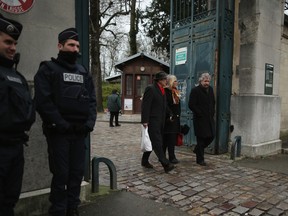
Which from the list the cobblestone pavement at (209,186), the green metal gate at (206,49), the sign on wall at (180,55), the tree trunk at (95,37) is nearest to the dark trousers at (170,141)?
the cobblestone pavement at (209,186)

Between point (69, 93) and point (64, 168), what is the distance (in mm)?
723

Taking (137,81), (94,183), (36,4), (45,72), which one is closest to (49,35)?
(36,4)

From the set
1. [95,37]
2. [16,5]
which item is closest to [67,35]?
[16,5]

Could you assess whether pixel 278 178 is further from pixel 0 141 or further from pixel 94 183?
pixel 0 141

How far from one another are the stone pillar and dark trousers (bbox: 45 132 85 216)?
4720mm

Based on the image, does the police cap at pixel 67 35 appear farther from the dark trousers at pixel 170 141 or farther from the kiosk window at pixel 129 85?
the kiosk window at pixel 129 85

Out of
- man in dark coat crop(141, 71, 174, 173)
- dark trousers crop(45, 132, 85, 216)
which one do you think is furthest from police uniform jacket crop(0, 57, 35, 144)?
man in dark coat crop(141, 71, 174, 173)

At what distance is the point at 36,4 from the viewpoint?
3365 millimetres

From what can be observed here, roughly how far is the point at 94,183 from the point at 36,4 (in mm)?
2346

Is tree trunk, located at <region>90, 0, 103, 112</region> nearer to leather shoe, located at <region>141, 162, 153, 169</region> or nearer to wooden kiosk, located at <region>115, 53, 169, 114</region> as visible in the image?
wooden kiosk, located at <region>115, 53, 169, 114</region>

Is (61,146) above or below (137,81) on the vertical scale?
below

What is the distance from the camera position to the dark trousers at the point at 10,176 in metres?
2.38

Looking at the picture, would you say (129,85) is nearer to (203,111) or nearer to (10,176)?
(203,111)

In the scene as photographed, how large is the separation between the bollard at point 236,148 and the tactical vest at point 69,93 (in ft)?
14.1
